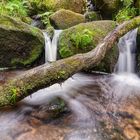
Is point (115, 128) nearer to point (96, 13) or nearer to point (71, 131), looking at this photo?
point (71, 131)

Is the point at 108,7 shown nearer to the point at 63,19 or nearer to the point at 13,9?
the point at 63,19

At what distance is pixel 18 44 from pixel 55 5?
458cm

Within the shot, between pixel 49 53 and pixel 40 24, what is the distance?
2.96 m

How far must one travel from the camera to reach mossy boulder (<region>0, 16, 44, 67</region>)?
718 cm

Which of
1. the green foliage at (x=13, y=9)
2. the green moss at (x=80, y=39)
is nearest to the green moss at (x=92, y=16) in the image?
the green foliage at (x=13, y=9)

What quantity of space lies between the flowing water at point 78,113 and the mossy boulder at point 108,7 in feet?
14.9

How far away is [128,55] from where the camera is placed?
7.42m

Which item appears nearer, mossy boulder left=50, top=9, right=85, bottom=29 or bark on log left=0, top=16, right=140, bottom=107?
bark on log left=0, top=16, right=140, bottom=107

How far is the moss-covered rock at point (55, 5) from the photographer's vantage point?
11414mm

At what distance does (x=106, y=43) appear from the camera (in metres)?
5.83

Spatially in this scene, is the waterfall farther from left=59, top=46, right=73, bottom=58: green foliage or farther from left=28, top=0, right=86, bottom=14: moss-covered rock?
left=28, top=0, right=86, bottom=14: moss-covered rock

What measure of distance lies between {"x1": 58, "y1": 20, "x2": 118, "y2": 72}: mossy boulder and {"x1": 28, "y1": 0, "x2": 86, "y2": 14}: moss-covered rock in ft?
13.4

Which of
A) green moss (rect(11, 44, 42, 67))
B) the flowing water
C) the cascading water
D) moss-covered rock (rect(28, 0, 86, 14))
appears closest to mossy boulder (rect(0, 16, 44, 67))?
green moss (rect(11, 44, 42, 67))

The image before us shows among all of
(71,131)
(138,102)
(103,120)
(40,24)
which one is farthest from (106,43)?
(40,24)
